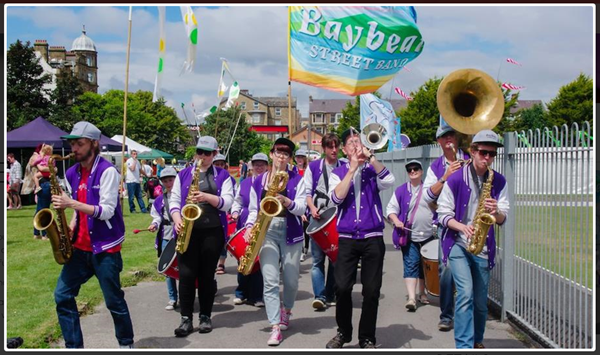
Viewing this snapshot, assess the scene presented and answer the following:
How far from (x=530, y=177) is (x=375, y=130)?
158 centimetres

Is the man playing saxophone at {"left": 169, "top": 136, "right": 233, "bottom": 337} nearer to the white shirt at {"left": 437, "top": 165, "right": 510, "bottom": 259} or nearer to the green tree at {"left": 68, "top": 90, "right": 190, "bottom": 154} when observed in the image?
the white shirt at {"left": 437, "top": 165, "right": 510, "bottom": 259}

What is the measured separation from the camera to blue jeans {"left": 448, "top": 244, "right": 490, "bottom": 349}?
17.2 feet

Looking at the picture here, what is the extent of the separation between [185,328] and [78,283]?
1.39 meters

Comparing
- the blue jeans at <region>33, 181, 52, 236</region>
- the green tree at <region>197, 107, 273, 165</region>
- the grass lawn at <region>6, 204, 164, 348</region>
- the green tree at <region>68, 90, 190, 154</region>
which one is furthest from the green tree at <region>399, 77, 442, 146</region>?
the blue jeans at <region>33, 181, 52, 236</region>

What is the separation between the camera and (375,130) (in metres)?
6.23

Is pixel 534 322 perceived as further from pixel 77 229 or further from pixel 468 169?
pixel 77 229

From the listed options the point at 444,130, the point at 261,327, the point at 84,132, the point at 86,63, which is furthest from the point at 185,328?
the point at 86,63

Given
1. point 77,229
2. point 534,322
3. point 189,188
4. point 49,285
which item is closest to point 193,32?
point 49,285

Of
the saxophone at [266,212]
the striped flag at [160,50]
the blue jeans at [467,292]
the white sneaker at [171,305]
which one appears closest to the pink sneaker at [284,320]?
the saxophone at [266,212]

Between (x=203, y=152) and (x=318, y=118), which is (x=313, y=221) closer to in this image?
(x=203, y=152)

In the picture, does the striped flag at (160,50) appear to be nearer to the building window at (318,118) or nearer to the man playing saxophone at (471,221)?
the man playing saxophone at (471,221)

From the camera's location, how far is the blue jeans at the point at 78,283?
17.3 ft

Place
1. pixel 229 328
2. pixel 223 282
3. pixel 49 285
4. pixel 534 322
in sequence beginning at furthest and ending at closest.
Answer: pixel 223 282 → pixel 49 285 → pixel 229 328 → pixel 534 322

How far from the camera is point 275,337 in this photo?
6094 mm
